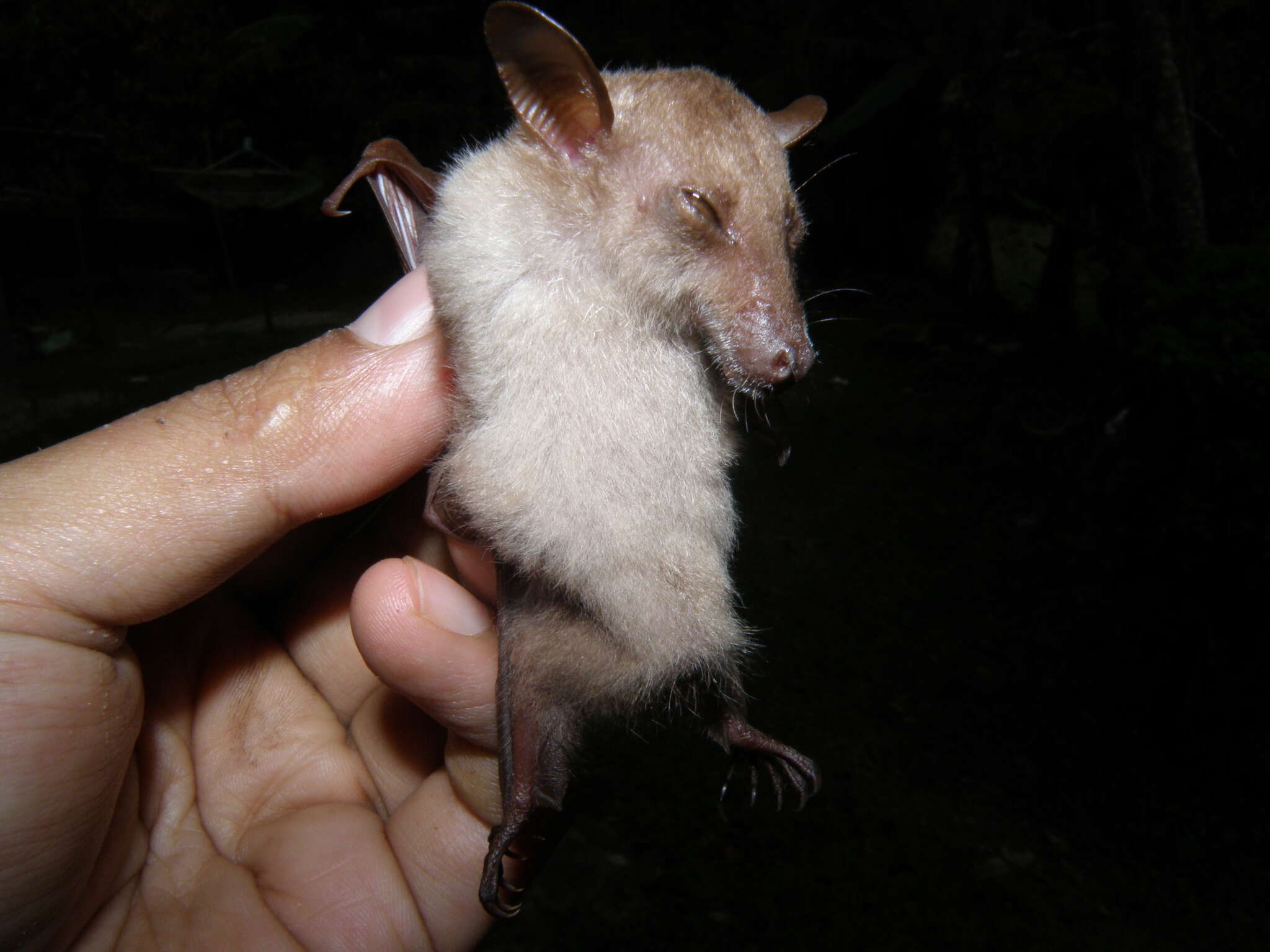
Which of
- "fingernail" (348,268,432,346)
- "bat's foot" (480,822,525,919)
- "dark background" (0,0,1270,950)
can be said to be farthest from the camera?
"dark background" (0,0,1270,950)

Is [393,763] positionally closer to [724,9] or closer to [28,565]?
[28,565]

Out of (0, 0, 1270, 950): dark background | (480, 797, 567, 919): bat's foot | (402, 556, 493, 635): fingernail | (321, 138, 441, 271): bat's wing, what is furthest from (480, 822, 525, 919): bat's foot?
(0, 0, 1270, 950): dark background

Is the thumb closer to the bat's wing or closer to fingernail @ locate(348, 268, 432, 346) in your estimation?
fingernail @ locate(348, 268, 432, 346)

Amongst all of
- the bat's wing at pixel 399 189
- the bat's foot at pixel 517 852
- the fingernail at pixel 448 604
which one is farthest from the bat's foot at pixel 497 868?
→ the bat's wing at pixel 399 189

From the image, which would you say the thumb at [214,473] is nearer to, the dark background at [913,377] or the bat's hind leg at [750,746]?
the bat's hind leg at [750,746]

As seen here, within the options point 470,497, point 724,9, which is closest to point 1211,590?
point 470,497

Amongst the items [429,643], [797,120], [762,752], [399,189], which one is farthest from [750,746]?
[399,189]
